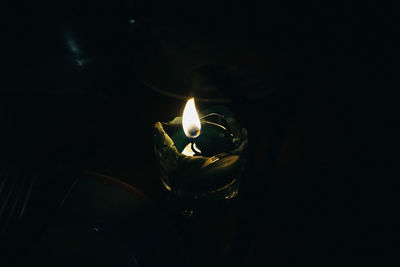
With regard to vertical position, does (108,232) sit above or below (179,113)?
below

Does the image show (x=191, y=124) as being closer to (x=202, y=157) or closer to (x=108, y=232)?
(x=202, y=157)

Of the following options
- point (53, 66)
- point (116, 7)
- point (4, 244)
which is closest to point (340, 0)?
point (116, 7)

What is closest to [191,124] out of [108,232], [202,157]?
[202,157]

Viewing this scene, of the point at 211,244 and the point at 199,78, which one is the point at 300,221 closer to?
the point at 211,244

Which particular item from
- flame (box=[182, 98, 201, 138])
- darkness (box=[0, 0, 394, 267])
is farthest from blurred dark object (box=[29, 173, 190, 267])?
flame (box=[182, 98, 201, 138])

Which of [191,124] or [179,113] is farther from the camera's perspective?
[179,113]

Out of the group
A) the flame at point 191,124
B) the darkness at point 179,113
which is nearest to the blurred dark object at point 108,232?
the darkness at point 179,113

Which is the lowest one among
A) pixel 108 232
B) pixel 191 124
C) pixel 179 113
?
pixel 108 232
